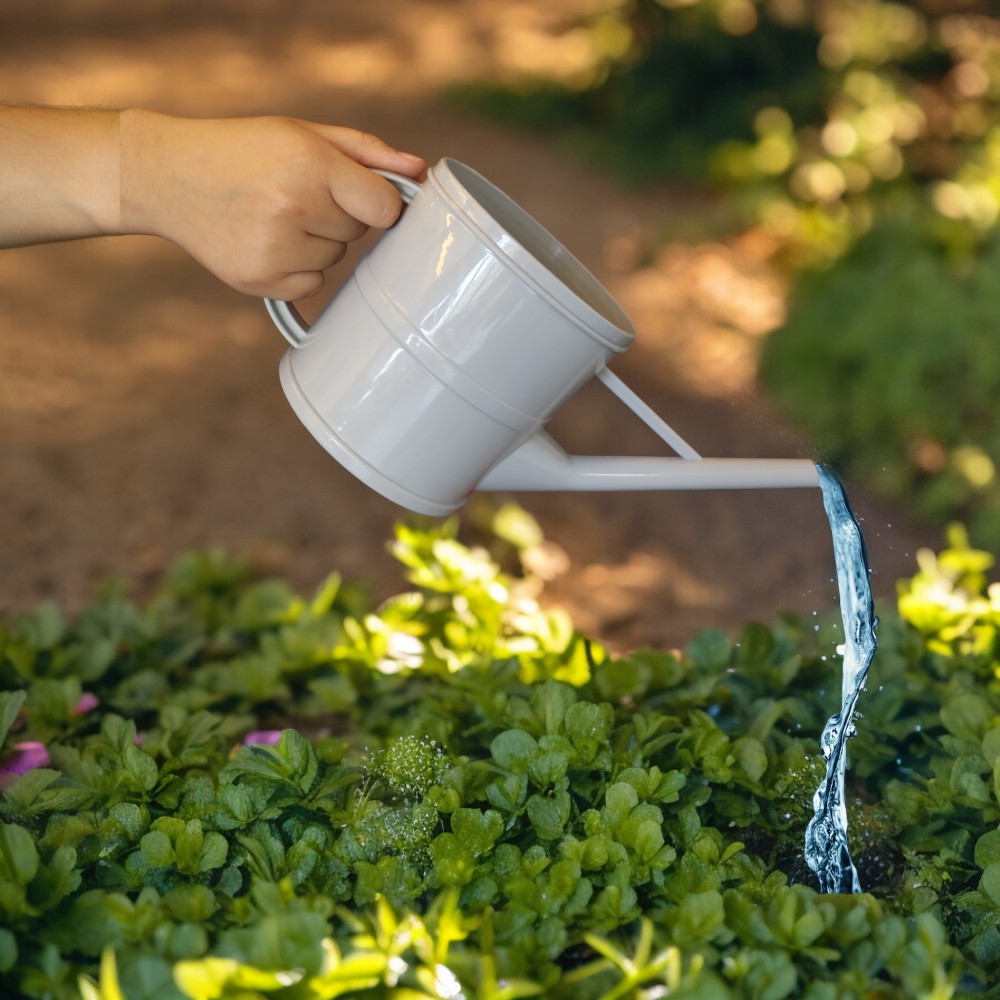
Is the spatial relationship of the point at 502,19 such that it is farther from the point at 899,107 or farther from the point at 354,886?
the point at 354,886

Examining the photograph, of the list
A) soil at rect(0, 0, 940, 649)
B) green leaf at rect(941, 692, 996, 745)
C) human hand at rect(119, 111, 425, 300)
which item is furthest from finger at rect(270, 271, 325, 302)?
green leaf at rect(941, 692, 996, 745)

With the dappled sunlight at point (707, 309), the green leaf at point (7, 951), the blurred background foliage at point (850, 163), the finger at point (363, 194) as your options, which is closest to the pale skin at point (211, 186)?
the finger at point (363, 194)

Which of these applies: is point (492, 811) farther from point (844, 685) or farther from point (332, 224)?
point (332, 224)

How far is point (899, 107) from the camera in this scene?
382 cm

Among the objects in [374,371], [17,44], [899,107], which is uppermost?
[374,371]

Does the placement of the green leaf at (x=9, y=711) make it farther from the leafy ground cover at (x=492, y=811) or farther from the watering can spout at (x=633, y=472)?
the watering can spout at (x=633, y=472)

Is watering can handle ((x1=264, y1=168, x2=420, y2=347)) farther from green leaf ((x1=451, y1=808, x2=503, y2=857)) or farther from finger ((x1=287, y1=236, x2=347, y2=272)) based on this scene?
green leaf ((x1=451, y1=808, x2=503, y2=857))

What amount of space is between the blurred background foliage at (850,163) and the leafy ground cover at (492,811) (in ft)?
3.27

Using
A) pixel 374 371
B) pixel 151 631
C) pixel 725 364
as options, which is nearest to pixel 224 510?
pixel 151 631

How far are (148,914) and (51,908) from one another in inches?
3.1

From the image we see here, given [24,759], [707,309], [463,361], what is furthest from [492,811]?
[707,309]

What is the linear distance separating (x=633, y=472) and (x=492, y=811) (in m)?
0.30

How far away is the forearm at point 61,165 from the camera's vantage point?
100 centimetres

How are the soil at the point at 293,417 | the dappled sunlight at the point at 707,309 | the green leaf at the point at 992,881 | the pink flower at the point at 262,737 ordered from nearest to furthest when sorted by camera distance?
the green leaf at the point at 992,881 → the pink flower at the point at 262,737 → the soil at the point at 293,417 → the dappled sunlight at the point at 707,309
